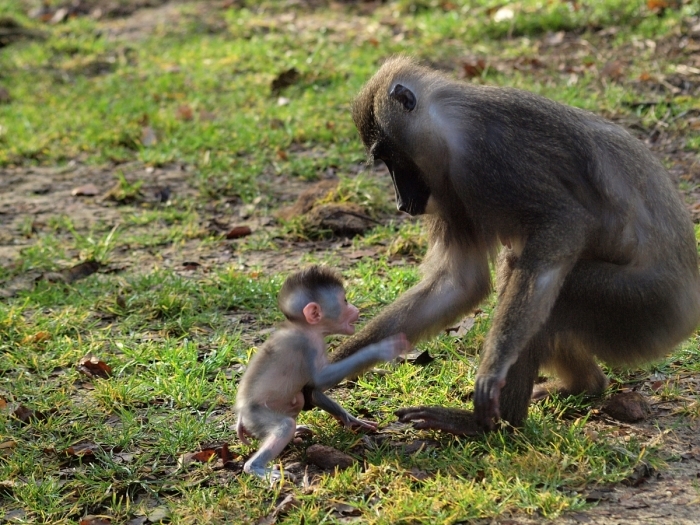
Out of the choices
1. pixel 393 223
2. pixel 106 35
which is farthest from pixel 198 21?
pixel 393 223

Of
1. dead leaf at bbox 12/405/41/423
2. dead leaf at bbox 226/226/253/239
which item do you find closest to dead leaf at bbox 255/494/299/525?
dead leaf at bbox 12/405/41/423

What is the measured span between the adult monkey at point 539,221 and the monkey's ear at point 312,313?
0.39m

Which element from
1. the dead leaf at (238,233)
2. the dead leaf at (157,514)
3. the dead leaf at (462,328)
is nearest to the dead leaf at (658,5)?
the dead leaf at (238,233)

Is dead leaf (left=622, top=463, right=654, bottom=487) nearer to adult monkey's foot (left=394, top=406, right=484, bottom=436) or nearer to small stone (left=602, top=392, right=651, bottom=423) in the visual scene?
small stone (left=602, top=392, right=651, bottom=423)

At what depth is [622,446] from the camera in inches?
150

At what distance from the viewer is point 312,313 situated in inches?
157

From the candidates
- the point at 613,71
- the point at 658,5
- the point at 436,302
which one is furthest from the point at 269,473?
the point at 658,5

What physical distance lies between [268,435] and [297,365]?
30cm

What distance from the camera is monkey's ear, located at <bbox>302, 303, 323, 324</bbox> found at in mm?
3971

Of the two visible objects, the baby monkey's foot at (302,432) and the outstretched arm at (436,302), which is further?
the outstretched arm at (436,302)

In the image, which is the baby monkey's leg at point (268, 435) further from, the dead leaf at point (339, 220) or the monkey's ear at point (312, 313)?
the dead leaf at point (339, 220)

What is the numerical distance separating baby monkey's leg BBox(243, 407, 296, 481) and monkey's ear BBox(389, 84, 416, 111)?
1391 millimetres

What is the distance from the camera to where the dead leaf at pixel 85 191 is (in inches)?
290

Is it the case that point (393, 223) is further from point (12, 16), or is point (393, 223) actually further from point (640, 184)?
point (12, 16)
